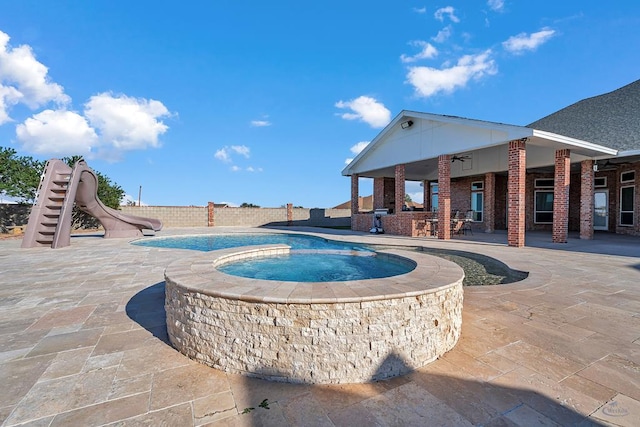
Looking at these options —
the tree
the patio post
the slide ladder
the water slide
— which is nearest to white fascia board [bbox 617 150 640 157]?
the patio post

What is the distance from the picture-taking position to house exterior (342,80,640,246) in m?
9.93

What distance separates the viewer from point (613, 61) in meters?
10.3

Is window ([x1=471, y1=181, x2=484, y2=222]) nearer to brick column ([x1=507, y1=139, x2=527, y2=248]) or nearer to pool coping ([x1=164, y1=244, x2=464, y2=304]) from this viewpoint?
brick column ([x1=507, y1=139, x2=527, y2=248])

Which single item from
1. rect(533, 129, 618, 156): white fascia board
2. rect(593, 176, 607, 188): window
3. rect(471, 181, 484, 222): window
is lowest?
rect(471, 181, 484, 222): window

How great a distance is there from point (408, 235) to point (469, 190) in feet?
21.8

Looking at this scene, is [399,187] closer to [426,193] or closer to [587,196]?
[426,193]

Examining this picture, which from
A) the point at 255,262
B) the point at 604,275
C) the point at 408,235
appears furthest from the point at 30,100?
the point at 604,275

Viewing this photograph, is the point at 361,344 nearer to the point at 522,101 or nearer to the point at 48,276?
the point at 48,276

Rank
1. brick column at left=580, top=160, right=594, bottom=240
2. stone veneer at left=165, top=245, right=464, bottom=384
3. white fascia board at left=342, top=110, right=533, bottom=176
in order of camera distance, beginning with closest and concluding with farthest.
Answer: stone veneer at left=165, top=245, right=464, bottom=384, white fascia board at left=342, top=110, right=533, bottom=176, brick column at left=580, top=160, right=594, bottom=240

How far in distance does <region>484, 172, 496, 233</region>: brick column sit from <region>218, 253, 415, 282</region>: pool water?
11.5m

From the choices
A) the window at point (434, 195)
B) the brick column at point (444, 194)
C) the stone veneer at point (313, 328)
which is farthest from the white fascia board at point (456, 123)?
the stone veneer at point (313, 328)

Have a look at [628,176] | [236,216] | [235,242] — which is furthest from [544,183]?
[236,216]

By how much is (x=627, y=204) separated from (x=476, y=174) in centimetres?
666

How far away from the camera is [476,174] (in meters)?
15.1
